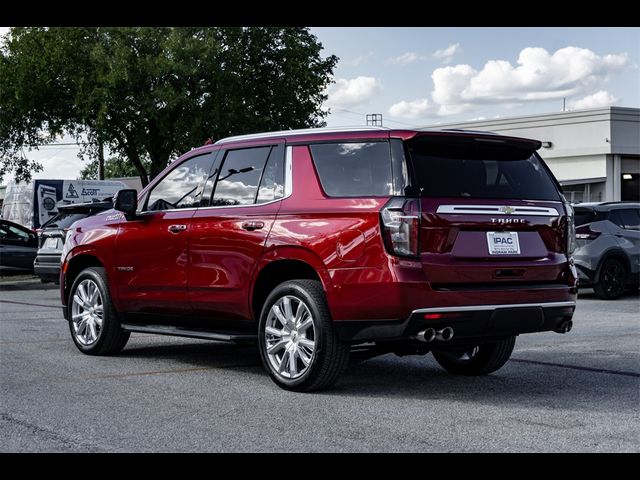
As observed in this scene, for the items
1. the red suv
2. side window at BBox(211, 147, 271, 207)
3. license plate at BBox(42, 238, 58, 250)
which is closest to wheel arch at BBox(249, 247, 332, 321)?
the red suv

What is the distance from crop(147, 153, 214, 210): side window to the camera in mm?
8758

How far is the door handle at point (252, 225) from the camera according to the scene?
25.7ft

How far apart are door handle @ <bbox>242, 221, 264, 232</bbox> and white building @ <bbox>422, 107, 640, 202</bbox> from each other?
128 feet

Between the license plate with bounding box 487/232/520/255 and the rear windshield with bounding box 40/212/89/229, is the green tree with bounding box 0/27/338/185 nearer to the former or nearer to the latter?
the rear windshield with bounding box 40/212/89/229

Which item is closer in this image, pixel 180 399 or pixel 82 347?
pixel 180 399

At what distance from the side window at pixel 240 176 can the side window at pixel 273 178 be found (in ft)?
0.21

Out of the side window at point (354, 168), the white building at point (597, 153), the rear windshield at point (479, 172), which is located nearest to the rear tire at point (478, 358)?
the rear windshield at point (479, 172)

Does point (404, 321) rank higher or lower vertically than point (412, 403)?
higher

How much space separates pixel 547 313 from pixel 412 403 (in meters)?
1.21

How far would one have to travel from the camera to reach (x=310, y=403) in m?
7.07

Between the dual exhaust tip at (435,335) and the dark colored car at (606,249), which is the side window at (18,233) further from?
the dual exhaust tip at (435,335)
